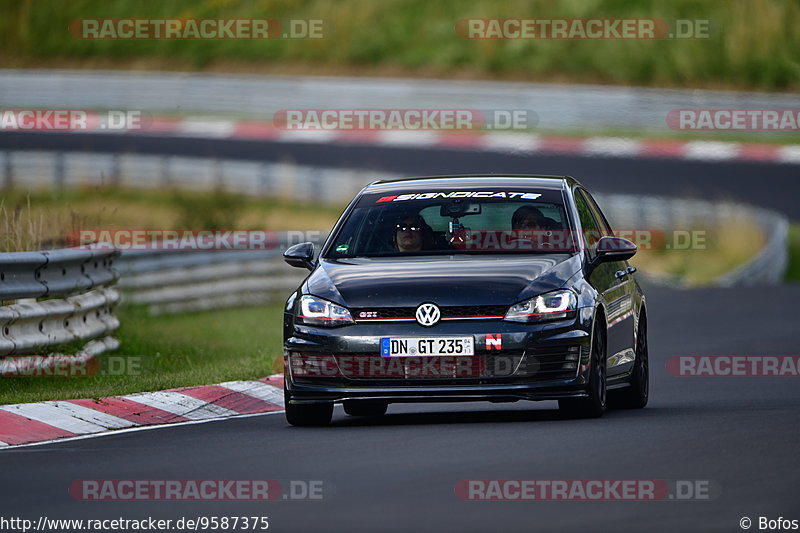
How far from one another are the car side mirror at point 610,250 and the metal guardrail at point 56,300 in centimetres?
423

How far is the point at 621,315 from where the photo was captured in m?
12.1

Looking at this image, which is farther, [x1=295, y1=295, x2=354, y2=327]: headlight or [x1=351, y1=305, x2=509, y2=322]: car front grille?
[x1=295, y1=295, x2=354, y2=327]: headlight

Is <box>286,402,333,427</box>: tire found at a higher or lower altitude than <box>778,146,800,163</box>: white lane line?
lower

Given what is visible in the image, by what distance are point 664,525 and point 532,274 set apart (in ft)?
12.7

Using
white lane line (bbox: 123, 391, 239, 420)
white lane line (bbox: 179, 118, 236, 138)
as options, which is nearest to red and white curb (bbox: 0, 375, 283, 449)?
white lane line (bbox: 123, 391, 239, 420)

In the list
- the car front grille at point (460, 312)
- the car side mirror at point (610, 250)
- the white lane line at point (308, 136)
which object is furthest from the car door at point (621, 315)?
the white lane line at point (308, 136)

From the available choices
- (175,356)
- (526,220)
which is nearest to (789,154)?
(175,356)

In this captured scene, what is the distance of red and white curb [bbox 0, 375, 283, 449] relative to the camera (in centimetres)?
1092

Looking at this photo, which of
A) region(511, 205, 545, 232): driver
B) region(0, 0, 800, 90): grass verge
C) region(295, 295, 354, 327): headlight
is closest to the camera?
region(295, 295, 354, 327): headlight

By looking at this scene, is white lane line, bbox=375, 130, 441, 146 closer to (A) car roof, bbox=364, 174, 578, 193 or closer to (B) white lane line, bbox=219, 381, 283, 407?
(B) white lane line, bbox=219, 381, 283, 407

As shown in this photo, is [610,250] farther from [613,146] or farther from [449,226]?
[613,146]

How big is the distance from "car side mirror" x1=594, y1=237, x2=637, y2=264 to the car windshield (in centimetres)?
18

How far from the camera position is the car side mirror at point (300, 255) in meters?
11.7

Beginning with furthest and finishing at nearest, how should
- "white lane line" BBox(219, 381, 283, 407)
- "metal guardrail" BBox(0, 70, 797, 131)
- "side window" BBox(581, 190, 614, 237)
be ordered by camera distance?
1. "metal guardrail" BBox(0, 70, 797, 131)
2. "white lane line" BBox(219, 381, 283, 407)
3. "side window" BBox(581, 190, 614, 237)
